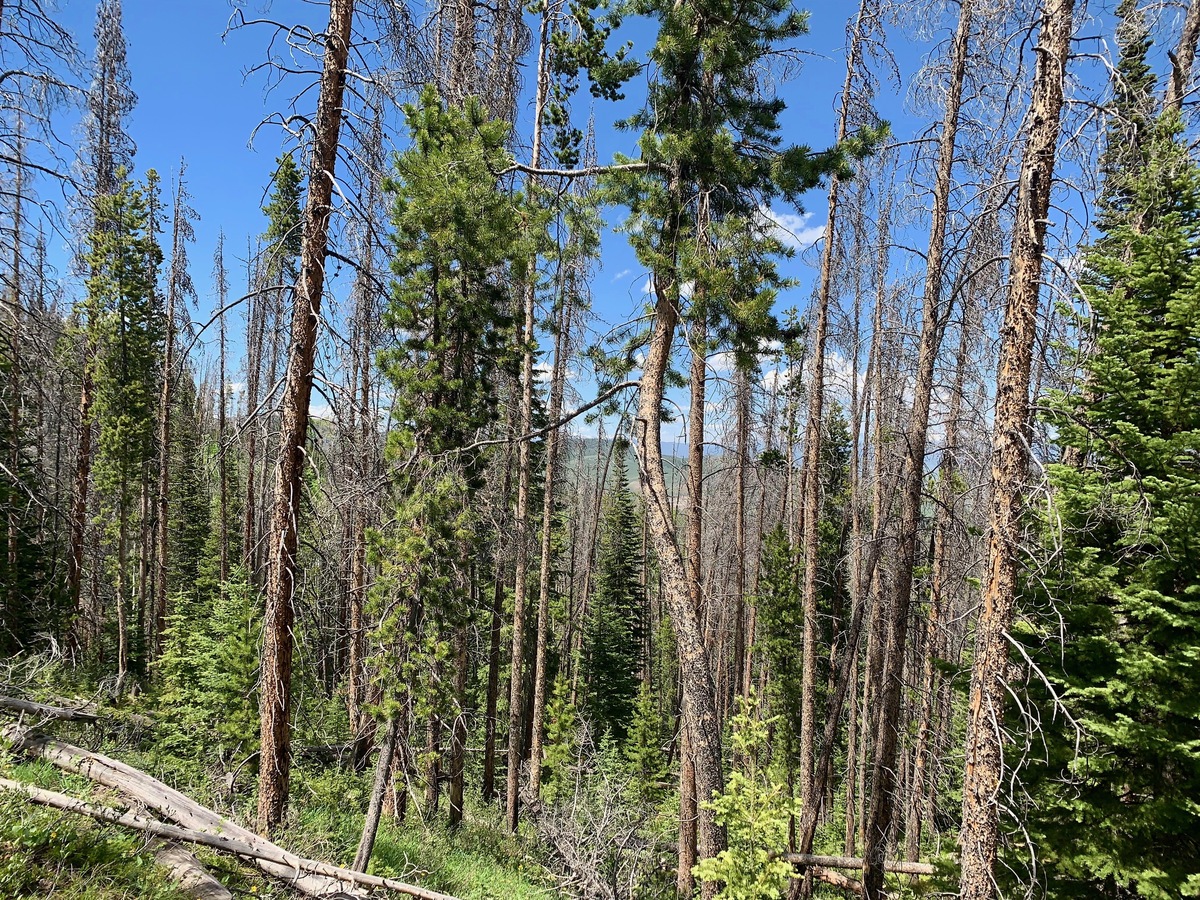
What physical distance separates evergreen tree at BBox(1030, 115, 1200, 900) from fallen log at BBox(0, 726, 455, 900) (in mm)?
6193

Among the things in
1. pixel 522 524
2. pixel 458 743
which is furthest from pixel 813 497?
pixel 458 743

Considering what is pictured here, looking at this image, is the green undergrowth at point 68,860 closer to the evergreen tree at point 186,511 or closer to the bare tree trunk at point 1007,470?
the bare tree trunk at point 1007,470

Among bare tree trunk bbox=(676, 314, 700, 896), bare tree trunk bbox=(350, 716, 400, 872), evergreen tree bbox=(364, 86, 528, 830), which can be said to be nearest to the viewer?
bare tree trunk bbox=(350, 716, 400, 872)

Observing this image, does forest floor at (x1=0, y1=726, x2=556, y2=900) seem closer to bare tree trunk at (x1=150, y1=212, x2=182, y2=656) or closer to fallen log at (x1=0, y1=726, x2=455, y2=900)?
fallen log at (x1=0, y1=726, x2=455, y2=900)

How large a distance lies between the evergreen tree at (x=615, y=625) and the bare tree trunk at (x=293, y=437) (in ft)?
71.5

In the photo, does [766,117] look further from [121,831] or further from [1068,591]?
[121,831]

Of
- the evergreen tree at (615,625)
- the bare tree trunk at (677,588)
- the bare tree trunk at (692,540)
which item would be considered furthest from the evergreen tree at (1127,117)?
the evergreen tree at (615,625)

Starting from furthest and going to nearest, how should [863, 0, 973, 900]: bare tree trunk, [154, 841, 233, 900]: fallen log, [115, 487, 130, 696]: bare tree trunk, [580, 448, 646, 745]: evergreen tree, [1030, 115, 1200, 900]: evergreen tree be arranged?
[580, 448, 646, 745]: evergreen tree < [115, 487, 130, 696]: bare tree trunk < [863, 0, 973, 900]: bare tree trunk < [1030, 115, 1200, 900]: evergreen tree < [154, 841, 233, 900]: fallen log

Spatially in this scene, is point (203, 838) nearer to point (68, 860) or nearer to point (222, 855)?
point (222, 855)

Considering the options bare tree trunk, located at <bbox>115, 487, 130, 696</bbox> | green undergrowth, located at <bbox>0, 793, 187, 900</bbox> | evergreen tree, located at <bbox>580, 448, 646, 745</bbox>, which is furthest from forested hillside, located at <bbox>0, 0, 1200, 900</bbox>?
evergreen tree, located at <bbox>580, 448, 646, 745</bbox>

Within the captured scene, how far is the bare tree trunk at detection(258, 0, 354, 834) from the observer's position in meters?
5.51

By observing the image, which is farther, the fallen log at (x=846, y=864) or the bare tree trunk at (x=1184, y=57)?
the fallen log at (x=846, y=864)

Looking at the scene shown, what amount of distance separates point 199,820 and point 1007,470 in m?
7.23

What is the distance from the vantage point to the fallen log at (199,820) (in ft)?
15.3
